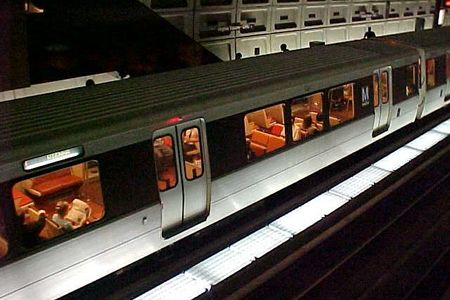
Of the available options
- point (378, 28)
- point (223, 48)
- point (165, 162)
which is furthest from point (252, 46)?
point (165, 162)

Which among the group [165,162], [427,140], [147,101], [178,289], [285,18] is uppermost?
[285,18]

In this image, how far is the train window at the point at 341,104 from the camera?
24.0ft

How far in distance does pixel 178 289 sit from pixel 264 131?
2.12 m

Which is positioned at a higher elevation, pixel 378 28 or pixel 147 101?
pixel 378 28

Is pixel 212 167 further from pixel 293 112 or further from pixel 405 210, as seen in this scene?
pixel 405 210

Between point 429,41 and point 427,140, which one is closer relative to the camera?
point 427,140

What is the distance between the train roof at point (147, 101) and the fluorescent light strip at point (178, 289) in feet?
5.06

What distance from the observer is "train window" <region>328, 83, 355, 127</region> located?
7301 mm

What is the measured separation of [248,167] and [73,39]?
134 inches

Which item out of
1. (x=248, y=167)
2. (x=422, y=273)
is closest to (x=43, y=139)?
(x=248, y=167)

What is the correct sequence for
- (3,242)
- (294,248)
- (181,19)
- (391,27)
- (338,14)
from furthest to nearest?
(391,27) → (338,14) → (181,19) → (294,248) → (3,242)

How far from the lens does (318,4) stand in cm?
1259

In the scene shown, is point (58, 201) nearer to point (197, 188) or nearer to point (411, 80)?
point (197, 188)

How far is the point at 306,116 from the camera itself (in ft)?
22.5
